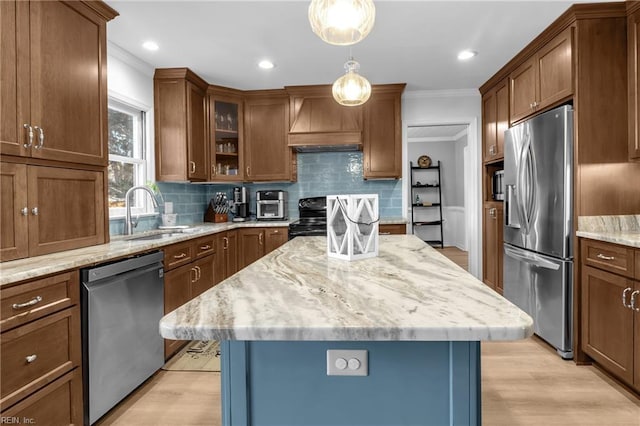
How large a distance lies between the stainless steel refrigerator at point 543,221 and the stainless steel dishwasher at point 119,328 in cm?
278

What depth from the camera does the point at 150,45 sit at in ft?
9.88

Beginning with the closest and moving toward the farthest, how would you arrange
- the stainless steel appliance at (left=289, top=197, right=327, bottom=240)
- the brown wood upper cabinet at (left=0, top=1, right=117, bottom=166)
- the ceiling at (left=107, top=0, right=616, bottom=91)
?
the brown wood upper cabinet at (left=0, top=1, right=117, bottom=166) → the ceiling at (left=107, top=0, right=616, bottom=91) → the stainless steel appliance at (left=289, top=197, right=327, bottom=240)

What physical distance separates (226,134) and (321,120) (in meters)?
1.13

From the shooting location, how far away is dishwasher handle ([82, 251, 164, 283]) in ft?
5.96

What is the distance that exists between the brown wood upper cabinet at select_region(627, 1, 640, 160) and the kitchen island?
225 centimetres

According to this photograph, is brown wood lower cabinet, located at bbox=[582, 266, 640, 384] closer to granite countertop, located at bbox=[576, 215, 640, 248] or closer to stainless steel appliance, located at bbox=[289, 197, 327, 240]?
granite countertop, located at bbox=[576, 215, 640, 248]

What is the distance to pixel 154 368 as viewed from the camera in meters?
2.38

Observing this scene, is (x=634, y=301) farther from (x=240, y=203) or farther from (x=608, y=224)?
(x=240, y=203)

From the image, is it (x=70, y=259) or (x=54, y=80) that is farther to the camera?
(x=54, y=80)

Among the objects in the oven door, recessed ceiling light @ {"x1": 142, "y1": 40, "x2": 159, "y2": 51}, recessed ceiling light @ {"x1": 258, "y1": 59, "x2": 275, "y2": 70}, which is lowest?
the oven door

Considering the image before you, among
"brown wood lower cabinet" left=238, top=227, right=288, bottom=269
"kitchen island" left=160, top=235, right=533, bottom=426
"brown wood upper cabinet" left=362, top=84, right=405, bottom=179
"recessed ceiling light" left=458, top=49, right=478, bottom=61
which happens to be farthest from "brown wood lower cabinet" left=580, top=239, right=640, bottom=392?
"brown wood lower cabinet" left=238, top=227, right=288, bottom=269

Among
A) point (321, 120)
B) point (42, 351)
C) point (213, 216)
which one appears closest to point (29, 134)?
point (42, 351)

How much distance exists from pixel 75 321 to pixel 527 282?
3.17 m

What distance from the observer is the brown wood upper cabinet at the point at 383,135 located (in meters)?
4.24
